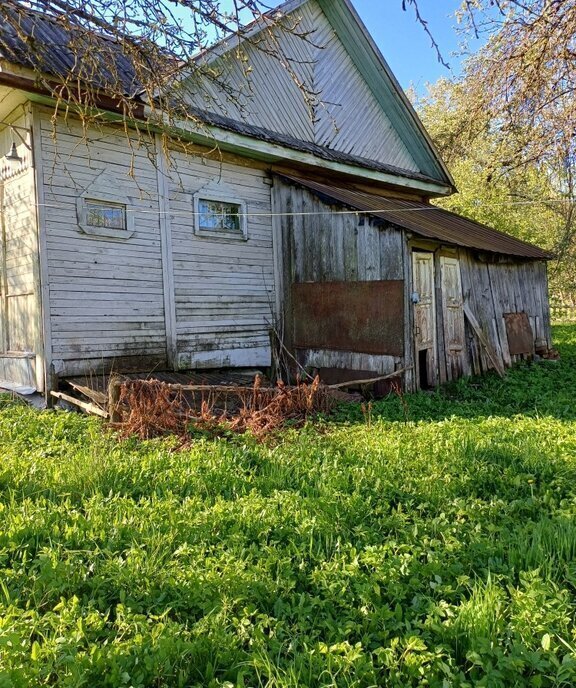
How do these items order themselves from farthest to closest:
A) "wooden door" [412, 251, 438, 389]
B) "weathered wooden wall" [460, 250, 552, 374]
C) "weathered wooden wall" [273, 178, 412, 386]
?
"weathered wooden wall" [460, 250, 552, 374] → "wooden door" [412, 251, 438, 389] → "weathered wooden wall" [273, 178, 412, 386]

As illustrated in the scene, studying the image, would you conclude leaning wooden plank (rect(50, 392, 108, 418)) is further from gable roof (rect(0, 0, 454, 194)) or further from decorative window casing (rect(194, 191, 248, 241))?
gable roof (rect(0, 0, 454, 194))

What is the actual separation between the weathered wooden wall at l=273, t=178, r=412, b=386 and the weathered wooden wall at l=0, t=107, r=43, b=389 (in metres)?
4.61

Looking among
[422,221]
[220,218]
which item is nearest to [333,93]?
[422,221]

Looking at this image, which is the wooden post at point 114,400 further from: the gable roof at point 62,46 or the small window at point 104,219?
the gable roof at point 62,46

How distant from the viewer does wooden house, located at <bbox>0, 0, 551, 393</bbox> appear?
7438 millimetres

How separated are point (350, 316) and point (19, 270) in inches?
213

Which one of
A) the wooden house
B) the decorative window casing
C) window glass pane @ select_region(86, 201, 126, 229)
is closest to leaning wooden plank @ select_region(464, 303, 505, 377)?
the wooden house

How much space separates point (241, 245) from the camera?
9797mm

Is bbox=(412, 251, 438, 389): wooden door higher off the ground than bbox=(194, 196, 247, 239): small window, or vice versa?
bbox=(194, 196, 247, 239): small window

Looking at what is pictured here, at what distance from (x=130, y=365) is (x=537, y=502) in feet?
20.4

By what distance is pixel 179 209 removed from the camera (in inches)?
347

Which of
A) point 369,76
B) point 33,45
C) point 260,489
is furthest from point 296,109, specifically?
point 260,489

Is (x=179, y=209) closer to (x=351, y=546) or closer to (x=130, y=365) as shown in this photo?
(x=130, y=365)

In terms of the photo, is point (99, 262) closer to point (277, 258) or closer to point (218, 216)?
point (218, 216)
